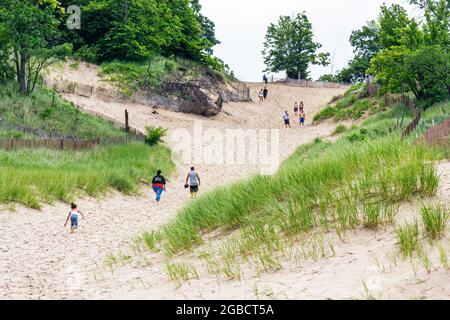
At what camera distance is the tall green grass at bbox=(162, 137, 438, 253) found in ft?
23.1

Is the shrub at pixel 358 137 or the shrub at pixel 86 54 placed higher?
the shrub at pixel 86 54

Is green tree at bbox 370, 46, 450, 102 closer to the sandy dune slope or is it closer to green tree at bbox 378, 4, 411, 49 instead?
green tree at bbox 378, 4, 411, 49

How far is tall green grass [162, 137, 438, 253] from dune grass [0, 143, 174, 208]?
627 cm

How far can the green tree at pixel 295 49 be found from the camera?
75250 mm

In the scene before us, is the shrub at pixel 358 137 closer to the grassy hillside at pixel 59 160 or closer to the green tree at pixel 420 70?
the green tree at pixel 420 70

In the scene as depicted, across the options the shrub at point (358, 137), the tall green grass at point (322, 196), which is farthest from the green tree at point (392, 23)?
the tall green grass at point (322, 196)

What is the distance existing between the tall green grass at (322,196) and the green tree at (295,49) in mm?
67373

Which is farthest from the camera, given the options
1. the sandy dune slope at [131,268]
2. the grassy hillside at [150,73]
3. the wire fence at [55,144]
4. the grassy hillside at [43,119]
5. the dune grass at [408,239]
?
the grassy hillside at [150,73]

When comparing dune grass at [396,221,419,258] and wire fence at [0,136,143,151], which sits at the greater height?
wire fence at [0,136,143,151]

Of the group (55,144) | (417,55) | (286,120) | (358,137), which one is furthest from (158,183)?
(286,120)

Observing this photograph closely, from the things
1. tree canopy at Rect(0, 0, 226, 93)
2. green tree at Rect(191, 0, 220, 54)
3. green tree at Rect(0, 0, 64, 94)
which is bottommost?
green tree at Rect(0, 0, 64, 94)

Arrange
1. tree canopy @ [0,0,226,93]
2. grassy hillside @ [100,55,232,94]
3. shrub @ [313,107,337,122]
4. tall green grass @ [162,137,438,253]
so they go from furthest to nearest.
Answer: tree canopy @ [0,0,226,93] < shrub @ [313,107,337,122] < grassy hillside @ [100,55,232,94] < tall green grass @ [162,137,438,253]

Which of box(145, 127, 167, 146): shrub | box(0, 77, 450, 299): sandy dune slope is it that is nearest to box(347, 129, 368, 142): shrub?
box(0, 77, 450, 299): sandy dune slope

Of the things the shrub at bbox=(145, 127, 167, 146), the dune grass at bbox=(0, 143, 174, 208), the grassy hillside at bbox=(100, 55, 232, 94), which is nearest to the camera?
the dune grass at bbox=(0, 143, 174, 208)
